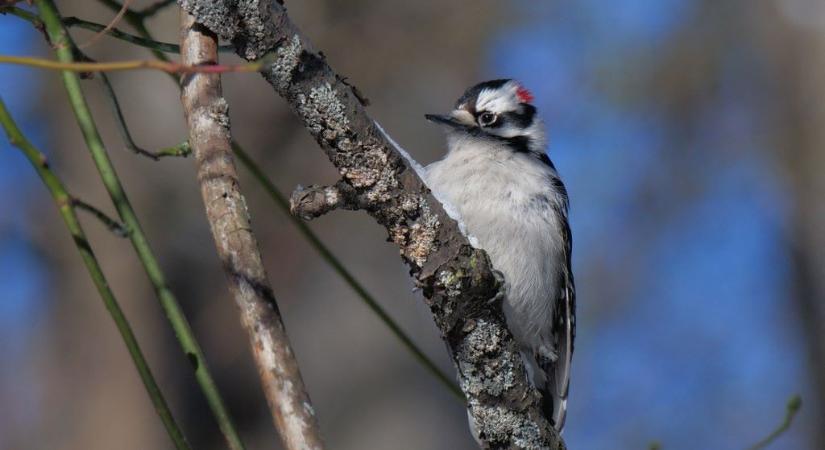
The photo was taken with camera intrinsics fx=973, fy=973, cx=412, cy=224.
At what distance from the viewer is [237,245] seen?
6.29ft

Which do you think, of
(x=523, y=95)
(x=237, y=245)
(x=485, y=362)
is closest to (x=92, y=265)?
(x=237, y=245)

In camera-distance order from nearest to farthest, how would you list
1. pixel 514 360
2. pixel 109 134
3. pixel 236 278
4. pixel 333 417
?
pixel 236 278 → pixel 514 360 → pixel 333 417 → pixel 109 134

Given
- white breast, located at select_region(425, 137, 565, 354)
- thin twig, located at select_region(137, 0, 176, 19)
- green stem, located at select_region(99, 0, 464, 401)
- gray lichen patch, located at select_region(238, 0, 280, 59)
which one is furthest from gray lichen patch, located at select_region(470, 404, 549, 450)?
thin twig, located at select_region(137, 0, 176, 19)

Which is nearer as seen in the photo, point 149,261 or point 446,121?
point 149,261

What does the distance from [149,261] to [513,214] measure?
272cm

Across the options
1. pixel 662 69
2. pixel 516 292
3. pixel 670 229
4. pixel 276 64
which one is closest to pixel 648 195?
pixel 670 229

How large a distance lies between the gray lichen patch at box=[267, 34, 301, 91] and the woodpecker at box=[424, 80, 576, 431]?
191cm

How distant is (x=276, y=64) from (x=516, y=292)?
2.54m

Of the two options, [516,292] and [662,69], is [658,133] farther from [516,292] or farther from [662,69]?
[516,292]

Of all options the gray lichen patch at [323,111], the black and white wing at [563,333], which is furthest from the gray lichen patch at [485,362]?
the black and white wing at [563,333]

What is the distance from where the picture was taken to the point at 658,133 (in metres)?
14.6

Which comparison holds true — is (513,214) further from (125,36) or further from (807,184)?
(807,184)

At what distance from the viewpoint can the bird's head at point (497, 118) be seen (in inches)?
193

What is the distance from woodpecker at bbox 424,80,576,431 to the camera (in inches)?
172
